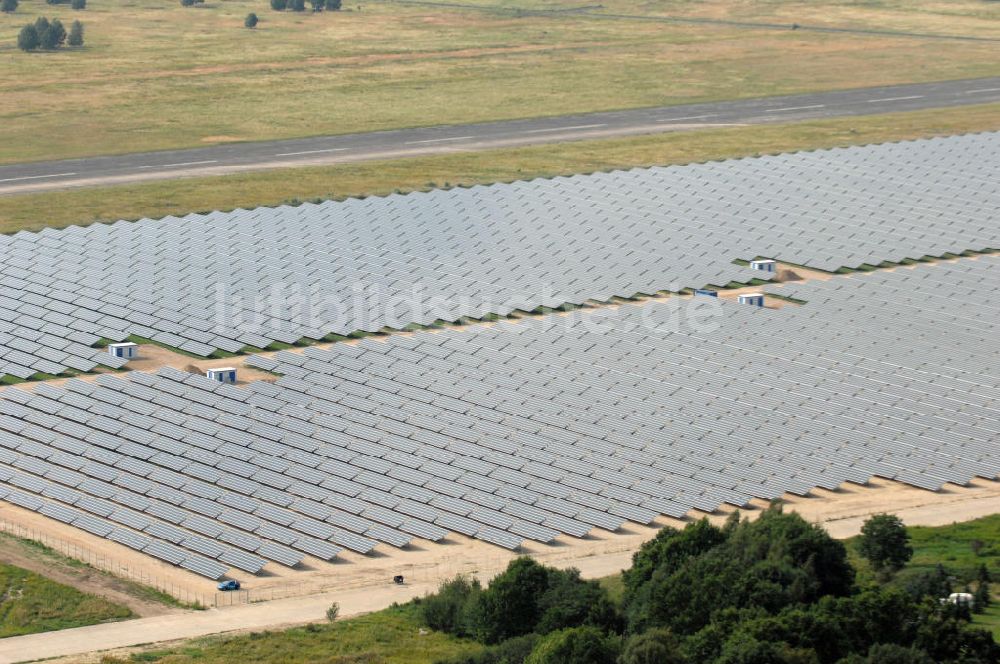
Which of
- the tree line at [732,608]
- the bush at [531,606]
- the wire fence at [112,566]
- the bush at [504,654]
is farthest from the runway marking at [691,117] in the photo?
the bush at [504,654]

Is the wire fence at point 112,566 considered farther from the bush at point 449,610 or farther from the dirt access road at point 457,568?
the bush at point 449,610

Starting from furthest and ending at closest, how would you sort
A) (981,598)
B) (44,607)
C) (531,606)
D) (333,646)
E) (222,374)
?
1. (222,374)
2. (44,607)
3. (981,598)
4. (531,606)
5. (333,646)

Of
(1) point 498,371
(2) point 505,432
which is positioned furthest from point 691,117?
(2) point 505,432

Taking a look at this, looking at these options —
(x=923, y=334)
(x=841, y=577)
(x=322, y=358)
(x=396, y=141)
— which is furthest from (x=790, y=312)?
(x=396, y=141)

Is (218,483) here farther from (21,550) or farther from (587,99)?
(587,99)

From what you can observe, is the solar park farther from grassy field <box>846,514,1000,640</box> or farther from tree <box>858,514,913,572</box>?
tree <box>858,514,913,572</box>

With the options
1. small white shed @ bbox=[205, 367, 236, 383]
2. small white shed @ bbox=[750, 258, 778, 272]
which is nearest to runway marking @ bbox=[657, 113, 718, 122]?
small white shed @ bbox=[750, 258, 778, 272]

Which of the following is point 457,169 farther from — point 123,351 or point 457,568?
point 457,568
